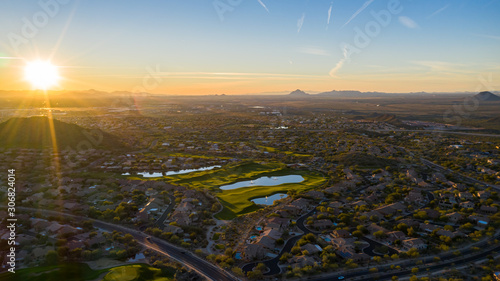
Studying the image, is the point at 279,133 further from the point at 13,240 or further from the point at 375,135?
the point at 13,240

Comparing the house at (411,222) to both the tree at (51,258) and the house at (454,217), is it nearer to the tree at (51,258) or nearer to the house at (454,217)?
the house at (454,217)

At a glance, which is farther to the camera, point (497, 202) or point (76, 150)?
point (76, 150)

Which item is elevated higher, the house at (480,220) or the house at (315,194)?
the house at (315,194)

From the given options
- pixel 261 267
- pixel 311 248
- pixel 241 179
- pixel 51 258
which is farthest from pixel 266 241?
pixel 241 179

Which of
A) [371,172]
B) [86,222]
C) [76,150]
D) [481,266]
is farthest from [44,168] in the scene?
[481,266]

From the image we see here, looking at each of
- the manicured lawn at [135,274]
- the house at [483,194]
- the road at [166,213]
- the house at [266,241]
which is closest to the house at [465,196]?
the house at [483,194]
